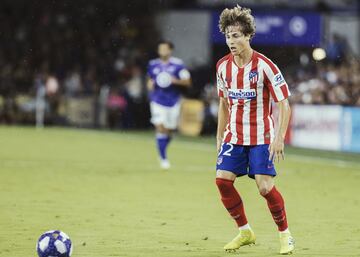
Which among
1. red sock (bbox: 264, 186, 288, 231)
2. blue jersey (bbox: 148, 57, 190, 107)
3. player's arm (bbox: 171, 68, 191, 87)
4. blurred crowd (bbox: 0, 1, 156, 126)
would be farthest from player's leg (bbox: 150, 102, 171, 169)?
blurred crowd (bbox: 0, 1, 156, 126)

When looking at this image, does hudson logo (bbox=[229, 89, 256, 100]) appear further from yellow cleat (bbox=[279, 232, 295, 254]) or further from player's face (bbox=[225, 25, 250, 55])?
yellow cleat (bbox=[279, 232, 295, 254])

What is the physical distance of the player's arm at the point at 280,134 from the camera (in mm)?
8492

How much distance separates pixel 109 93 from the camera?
110 ft

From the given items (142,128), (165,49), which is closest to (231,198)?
(165,49)

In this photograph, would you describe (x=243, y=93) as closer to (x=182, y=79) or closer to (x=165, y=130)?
(x=182, y=79)

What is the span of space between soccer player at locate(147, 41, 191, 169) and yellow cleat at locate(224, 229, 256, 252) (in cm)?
932

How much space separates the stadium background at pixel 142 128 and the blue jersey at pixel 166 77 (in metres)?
1.30

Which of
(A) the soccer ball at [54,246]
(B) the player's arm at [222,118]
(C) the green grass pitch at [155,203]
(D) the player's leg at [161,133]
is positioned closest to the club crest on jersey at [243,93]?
(B) the player's arm at [222,118]

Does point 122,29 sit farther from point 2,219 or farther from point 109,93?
point 2,219

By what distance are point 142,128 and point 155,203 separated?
68.3 feet

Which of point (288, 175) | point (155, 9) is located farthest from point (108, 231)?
point (155, 9)

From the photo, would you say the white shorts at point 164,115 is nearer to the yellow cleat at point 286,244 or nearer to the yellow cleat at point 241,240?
the yellow cleat at point 241,240

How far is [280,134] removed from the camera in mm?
8492

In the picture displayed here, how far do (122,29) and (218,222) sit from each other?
27.0 m
